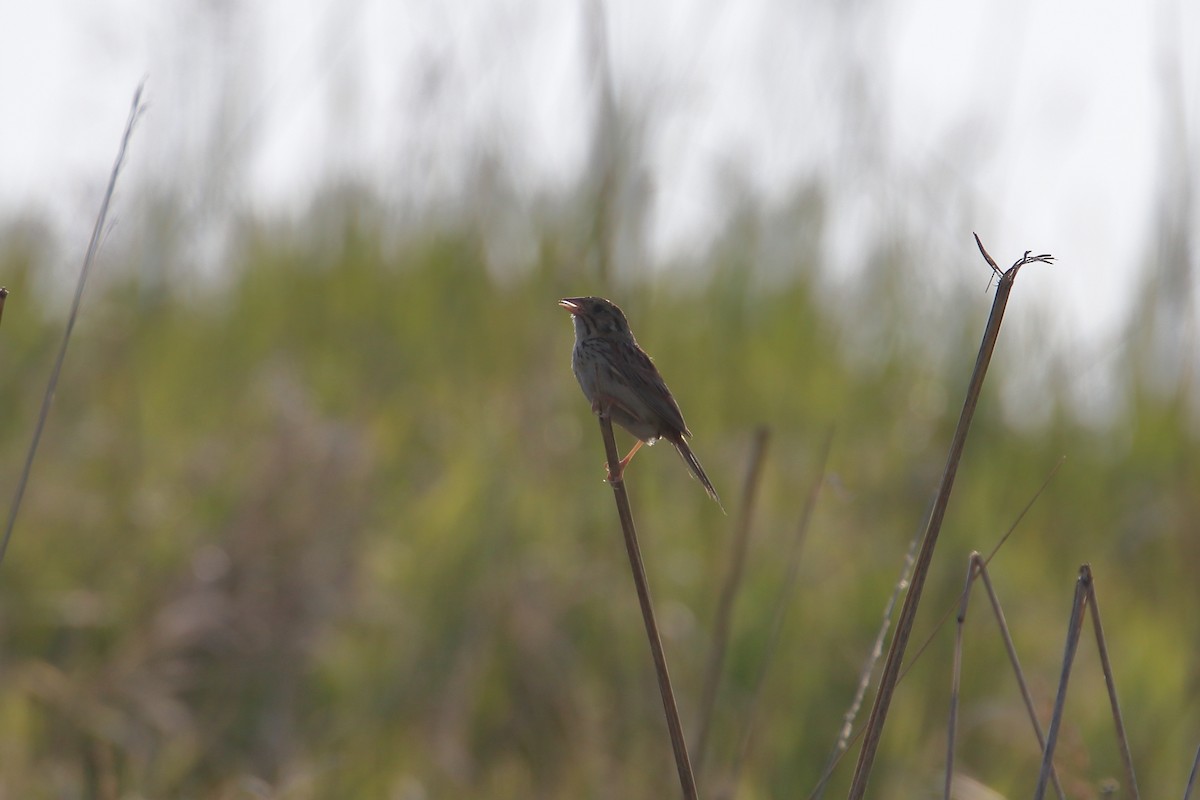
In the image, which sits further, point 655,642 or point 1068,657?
point 1068,657

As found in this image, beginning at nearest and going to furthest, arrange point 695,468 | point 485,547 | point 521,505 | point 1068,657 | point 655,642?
point 655,642 → point 1068,657 → point 695,468 → point 485,547 → point 521,505

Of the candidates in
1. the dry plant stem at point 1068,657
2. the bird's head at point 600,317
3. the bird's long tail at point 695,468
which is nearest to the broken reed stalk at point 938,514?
the dry plant stem at point 1068,657

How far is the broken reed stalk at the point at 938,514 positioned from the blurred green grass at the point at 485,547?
5.17 ft

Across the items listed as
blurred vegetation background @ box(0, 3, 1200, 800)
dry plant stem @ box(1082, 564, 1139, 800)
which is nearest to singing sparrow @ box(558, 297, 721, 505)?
blurred vegetation background @ box(0, 3, 1200, 800)

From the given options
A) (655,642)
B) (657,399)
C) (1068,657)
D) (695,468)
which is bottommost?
(655,642)

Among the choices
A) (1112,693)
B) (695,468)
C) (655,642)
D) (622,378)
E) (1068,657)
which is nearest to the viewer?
(655,642)

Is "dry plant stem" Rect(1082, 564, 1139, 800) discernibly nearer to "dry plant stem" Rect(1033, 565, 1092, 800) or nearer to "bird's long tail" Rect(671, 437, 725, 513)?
"dry plant stem" Rect(1033, 565, 1092, 800)

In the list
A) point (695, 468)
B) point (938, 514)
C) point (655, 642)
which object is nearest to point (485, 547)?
point (695, 468)

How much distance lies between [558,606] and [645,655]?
13.7 inches

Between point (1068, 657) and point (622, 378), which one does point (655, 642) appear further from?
point (622, 378)

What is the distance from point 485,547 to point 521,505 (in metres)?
0.26

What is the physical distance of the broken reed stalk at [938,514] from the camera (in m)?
1.71

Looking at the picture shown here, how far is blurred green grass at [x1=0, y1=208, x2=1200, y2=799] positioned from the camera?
12.8ft

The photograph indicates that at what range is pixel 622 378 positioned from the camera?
3.19 metres
